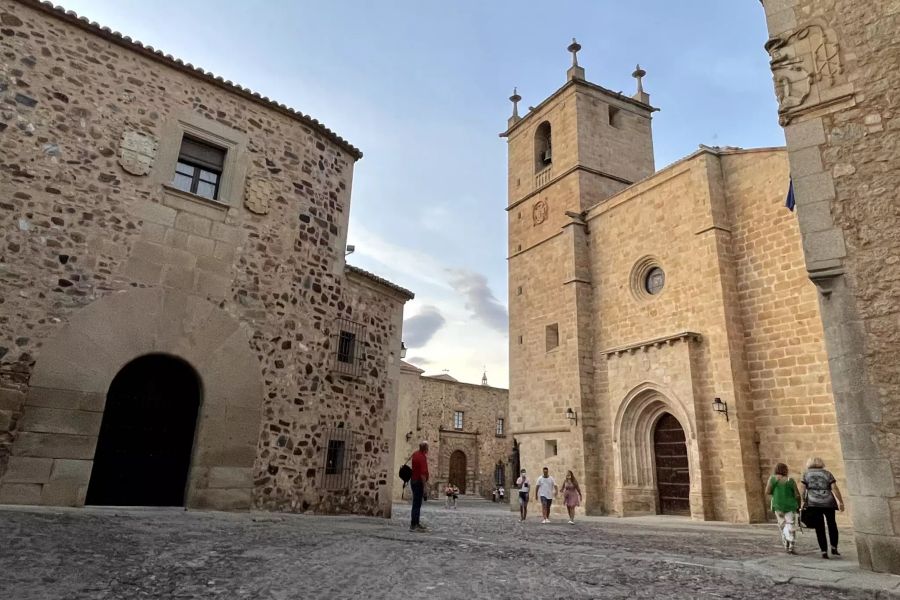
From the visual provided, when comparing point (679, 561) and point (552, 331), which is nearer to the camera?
point (679, 561)

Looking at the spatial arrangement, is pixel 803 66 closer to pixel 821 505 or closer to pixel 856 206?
pixel 856 206

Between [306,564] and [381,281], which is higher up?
[381,281]

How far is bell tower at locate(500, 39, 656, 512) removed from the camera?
1719 centimetres

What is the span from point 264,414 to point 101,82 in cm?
529

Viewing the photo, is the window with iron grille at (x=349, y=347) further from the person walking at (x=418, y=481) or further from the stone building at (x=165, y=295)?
the person walking at (x=418, y=481)

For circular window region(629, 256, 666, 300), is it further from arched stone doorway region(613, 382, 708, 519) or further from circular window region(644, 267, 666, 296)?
arched stone doorway region(613, 382, 708, 519)

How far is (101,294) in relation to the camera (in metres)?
7.07

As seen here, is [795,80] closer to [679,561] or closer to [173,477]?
[679,561]

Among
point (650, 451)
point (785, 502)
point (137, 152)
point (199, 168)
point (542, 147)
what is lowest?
point (785, 502)

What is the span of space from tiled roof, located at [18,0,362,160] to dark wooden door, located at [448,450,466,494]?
1008 inches

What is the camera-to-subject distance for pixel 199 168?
27.6 feet

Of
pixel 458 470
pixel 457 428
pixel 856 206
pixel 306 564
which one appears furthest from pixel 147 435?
pixel 458 470

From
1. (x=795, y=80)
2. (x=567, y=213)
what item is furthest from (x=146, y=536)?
(x=567, y=213)

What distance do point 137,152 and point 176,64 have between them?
1.61m
